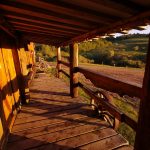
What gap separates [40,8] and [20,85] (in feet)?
11.4

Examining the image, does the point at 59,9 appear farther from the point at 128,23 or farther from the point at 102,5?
the point at 128,23

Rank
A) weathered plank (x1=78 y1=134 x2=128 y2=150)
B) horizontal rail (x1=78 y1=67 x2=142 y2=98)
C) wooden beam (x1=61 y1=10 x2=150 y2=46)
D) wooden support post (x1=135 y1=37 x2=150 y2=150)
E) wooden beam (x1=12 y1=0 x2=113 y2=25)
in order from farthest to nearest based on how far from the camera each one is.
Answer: weathered plank (x1=78 y1=134 x2=128 y2=150) → horizontal rail (x1=78 y1=67 x2=142 y2=98) → wooden beam (x1=12 y1=0 x2=113 y2=25) → wooden beam (x1=61 y1=10 x2=150 y2=46) → wooden support post (x1=135 y1=37 x2=150 y2=150)

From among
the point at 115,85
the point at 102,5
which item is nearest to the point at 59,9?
the point at 102,5

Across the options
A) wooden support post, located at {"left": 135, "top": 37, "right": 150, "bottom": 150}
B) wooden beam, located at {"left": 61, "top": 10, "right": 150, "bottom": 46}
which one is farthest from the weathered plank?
wooden beam, located at {"left": 61, "top": 10, "right": 150, "bottom": 46}

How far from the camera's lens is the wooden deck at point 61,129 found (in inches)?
118

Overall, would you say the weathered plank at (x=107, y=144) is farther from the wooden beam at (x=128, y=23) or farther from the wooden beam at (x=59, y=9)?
the wooden beam at (x=59, y=9)

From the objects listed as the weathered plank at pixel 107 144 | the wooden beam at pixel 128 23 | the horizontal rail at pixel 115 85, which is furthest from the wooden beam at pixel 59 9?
the weathered plank at pixel 107 144

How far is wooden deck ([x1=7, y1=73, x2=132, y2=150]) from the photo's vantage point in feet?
9.86

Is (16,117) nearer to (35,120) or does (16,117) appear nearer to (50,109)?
(35,120)

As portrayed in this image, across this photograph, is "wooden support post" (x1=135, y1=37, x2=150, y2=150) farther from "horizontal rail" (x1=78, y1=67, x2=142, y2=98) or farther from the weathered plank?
the weathered plank

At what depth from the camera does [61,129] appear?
11.7 ft

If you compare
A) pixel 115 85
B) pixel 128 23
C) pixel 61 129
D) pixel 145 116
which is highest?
pixel 128 23

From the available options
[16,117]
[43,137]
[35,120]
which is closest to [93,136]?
[43,137]

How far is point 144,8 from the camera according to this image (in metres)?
1.80
